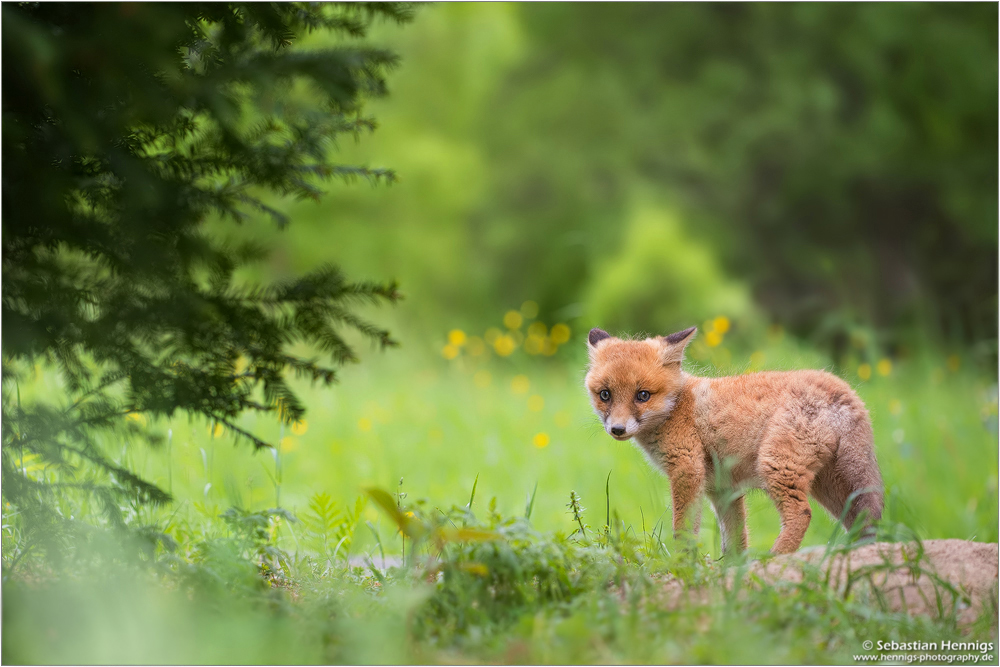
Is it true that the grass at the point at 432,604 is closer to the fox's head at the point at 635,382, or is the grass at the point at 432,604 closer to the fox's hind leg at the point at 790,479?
the fox's hind leg at the point at 790,479

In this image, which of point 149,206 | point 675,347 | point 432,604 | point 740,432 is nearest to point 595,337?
point 675,347

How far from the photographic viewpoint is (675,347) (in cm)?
331

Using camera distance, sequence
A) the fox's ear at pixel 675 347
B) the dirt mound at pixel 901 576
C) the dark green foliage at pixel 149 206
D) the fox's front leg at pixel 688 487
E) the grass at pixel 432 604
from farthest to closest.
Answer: the fox's ear at pixel 675 347 < the fox's front leg at pixel 688 487 < the dirt mound at pixel 901 576 < the dark green foliage at pixel 149 206 < the grass at pixel 432 604

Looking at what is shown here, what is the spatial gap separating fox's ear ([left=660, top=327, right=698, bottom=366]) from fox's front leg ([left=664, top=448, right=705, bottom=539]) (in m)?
0.39

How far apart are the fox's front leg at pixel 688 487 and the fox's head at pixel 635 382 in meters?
0.20

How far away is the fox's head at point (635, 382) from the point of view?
3.20m

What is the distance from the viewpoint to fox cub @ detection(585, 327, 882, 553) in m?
3.01

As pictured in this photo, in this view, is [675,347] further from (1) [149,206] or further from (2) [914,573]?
(1) [149,206]

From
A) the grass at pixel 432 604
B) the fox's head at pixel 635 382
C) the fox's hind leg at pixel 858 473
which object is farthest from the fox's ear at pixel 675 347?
the fox's hind leg at pixel 858 473

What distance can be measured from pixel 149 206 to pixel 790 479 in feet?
8.35

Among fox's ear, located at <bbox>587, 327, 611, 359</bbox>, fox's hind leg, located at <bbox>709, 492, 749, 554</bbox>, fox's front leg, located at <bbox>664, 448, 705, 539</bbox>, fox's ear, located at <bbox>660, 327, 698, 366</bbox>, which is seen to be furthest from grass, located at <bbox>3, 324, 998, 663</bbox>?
fox's ear, located at <bbox>660, 327, 698, 366</bbox>

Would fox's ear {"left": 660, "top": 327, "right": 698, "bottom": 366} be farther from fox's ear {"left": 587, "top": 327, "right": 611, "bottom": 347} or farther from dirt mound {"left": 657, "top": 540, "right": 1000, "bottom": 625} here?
dirt mound {"left": 657, "top": 540, "right": 1000, "bottom": 625}

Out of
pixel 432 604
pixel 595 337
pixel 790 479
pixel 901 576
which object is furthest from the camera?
pixel 595 337

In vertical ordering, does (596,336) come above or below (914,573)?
above
